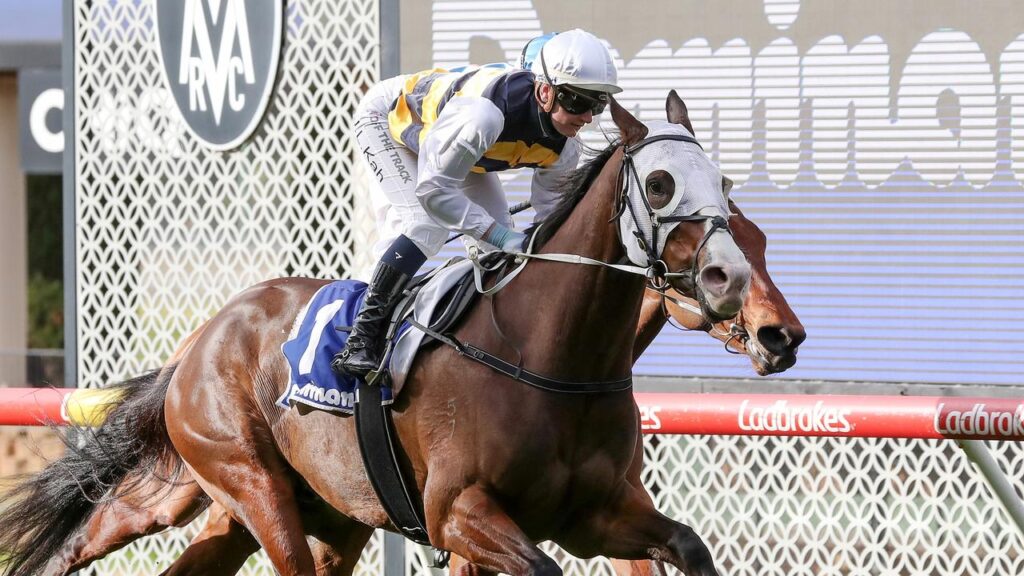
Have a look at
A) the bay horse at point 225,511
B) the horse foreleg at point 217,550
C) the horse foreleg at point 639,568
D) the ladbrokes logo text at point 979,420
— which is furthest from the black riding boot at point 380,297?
the ladbrokes logo text at point 979,420

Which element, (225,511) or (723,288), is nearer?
(723,288)

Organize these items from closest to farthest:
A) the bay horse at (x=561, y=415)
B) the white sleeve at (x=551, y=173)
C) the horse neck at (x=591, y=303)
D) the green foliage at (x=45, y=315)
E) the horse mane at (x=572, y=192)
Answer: the bay horse at (x=561, y=415)
the horse neck at (x=591, y=303)
the horse mane at (x=572, y=192)
the white sleeve at (x=551, y=173)
the green foliage at (x=45, y=315)

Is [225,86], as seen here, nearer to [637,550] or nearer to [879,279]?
[879,279]

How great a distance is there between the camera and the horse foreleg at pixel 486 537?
121 inches

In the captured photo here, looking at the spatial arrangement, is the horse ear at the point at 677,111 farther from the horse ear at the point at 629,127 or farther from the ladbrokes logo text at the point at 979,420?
the ladbrokes logo text at the point at 979,420

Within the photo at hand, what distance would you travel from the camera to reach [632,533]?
3225 mm

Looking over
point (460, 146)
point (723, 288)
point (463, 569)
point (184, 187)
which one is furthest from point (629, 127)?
point (184, 187)

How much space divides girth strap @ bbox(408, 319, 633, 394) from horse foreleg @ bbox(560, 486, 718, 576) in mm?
271

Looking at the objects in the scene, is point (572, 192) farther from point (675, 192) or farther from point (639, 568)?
point (639, 568)

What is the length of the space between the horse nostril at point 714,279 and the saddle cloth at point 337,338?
822 millimetres

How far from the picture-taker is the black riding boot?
3.53m

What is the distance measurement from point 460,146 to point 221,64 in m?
2.92

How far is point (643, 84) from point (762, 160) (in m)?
0.56

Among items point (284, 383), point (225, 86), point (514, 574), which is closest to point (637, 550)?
point (514, 574)
